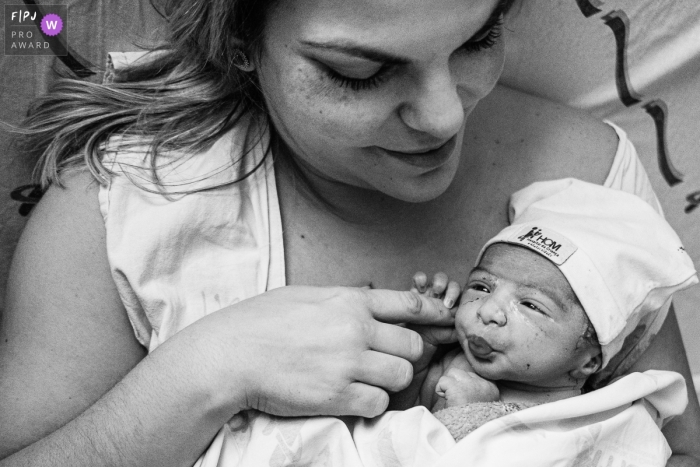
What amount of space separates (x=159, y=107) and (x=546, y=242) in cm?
76

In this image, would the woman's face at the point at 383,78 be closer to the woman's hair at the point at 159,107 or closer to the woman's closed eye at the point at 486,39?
the woman's closed eye at the point at 486,39

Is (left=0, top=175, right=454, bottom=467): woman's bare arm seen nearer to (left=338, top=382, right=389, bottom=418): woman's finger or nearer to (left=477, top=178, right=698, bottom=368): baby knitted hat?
(left=338, top=382, right=389, bottom=418): woman's finger

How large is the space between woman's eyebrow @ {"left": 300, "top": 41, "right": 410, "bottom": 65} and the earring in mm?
236

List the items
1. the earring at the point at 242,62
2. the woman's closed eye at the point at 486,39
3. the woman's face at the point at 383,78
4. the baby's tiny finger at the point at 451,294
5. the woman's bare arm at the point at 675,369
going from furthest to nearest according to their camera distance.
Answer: the woman's bare arm at the point at 675,369 → the baby's tiny finger at the point at 451,294 → the earring at the point at 242,62 → the woman's closed eye at the point at 486,39 → the woman's face at the point at 383,78

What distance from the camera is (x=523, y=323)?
136cm

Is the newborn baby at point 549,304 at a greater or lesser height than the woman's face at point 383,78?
lesser

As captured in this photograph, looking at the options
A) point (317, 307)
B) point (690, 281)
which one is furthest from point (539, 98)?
point (317, 307)

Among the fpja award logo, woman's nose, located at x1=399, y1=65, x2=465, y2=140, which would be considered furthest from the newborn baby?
the fpja award logo

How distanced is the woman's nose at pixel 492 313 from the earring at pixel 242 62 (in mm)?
583

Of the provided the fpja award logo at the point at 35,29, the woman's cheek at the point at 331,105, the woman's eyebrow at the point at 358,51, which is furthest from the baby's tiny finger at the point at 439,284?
the fpja award logo at the point at 35,29

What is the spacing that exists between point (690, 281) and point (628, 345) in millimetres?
176

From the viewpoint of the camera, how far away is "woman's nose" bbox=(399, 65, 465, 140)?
1188 millimetres

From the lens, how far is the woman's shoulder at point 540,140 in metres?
1.71

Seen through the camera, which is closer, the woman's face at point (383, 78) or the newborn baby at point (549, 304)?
the woman's face at point (383, 78)
